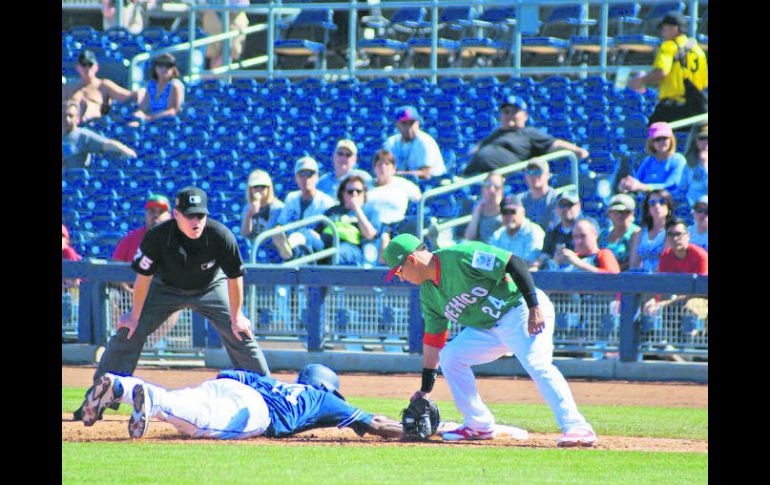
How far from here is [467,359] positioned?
9.49 meters

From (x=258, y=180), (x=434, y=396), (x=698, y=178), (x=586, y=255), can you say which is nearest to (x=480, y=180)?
(x=586, y=255)

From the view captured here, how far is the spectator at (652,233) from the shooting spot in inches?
553

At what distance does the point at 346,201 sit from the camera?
15453mm

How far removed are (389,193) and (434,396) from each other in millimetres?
3261

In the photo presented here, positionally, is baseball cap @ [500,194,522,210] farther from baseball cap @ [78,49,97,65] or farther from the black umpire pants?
baseball cap @ [78,49,97,65]

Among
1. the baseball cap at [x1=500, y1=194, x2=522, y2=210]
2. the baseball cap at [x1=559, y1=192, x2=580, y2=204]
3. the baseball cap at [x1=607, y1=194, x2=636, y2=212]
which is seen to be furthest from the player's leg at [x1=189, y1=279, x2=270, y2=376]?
the baseball cap at [x1=607, y1=194, x2=636, y2=212]

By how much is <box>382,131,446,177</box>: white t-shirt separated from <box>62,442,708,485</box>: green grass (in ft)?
26.7

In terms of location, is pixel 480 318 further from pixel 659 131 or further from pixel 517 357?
pixel 659 131

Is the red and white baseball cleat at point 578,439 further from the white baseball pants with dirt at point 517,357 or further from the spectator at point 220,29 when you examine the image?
the spectator at point 220,29

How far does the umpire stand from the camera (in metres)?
10.4

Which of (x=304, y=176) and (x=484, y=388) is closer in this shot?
(x=484, y=388)

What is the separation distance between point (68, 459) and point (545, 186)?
25.7 ft
